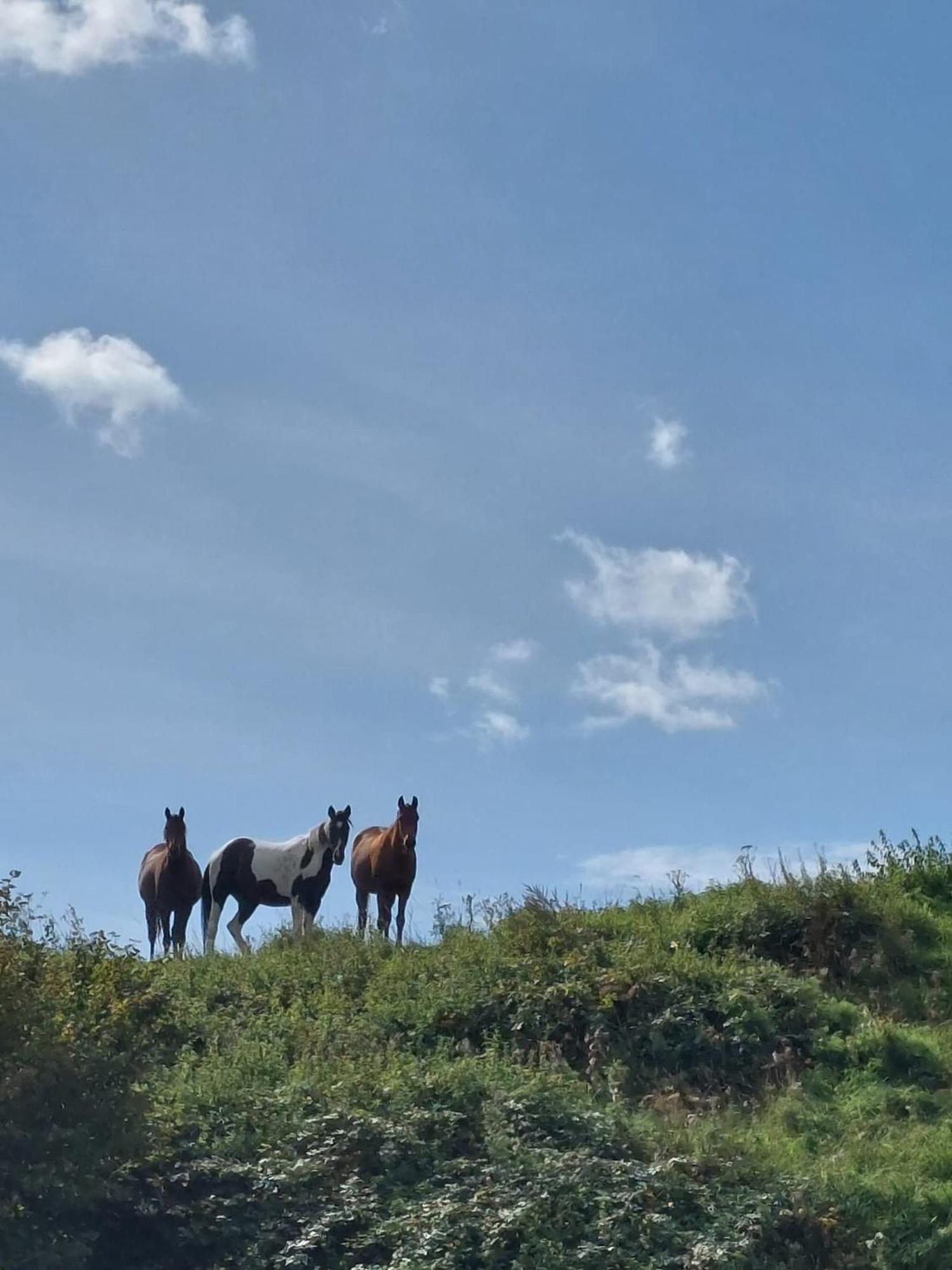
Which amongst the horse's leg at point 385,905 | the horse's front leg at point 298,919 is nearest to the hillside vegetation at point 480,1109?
the horse's front leg at point 298,919

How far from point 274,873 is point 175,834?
4.75ft

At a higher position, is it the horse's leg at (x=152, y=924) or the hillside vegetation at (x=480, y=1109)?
the horse's leg at (x=152, y=924)

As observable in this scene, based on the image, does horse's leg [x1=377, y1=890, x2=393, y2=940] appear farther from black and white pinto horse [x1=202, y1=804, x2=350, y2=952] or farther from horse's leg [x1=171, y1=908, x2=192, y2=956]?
horse's leg [x1=171, y1=908, x2=192, y2=956]

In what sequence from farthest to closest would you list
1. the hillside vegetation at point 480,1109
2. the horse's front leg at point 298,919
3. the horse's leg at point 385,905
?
the horse's leg at point 385,905 → the horse's front leg at point 298,919 → the hillside vegetation at point 480,1109

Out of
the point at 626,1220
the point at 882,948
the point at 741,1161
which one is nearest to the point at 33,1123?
the point at 626,1220

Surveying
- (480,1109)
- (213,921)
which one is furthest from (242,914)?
(480,1109)

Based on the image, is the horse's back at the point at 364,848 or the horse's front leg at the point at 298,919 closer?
the horse's front leg at the point at 298,919

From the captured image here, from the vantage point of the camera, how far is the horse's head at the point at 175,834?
2186cm

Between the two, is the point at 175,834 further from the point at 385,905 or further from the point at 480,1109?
the point at 480,1109

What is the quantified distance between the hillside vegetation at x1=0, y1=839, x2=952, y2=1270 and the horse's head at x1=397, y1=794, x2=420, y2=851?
16.8 feet

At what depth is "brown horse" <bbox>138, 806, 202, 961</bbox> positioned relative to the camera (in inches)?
859

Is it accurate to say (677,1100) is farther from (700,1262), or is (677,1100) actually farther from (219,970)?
(219,970)

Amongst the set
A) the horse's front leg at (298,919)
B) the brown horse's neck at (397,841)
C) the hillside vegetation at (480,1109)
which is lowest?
the hillside vegetation at (480,1109)

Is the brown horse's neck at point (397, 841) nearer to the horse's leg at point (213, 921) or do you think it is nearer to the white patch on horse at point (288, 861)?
the white patch on horse at point (288, 861)
